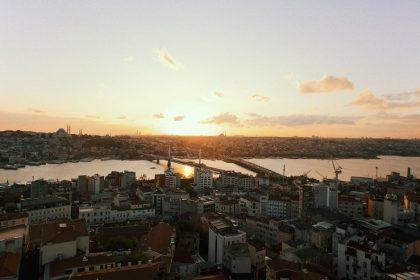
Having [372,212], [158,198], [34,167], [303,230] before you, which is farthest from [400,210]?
[34,167]

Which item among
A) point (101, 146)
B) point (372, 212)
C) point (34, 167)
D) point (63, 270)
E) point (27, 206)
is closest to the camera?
point (63, 270)

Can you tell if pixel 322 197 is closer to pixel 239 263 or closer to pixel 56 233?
pixel 239 263

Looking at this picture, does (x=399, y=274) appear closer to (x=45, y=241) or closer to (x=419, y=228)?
(x=419, y=228)

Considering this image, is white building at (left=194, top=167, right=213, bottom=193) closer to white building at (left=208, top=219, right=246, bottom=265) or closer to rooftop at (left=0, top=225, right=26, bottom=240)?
white building at (left=208, top=219, right=246, bottom=265)

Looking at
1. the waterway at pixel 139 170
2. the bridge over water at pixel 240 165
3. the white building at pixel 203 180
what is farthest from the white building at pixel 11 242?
the bridge over water at pixel 240 165

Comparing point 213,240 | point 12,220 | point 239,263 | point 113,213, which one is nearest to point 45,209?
point 113,213

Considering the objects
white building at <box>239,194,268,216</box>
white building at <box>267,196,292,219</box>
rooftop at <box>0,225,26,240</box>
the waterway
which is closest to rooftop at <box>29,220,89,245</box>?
rooftop at <box>0,225,26,240</box>
